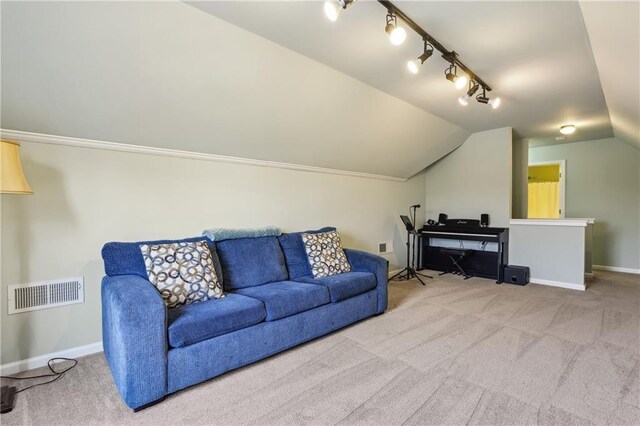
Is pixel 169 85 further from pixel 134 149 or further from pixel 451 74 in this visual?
pixel 451 74

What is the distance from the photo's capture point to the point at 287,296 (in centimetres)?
249

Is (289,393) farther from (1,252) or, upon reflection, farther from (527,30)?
(527,30)

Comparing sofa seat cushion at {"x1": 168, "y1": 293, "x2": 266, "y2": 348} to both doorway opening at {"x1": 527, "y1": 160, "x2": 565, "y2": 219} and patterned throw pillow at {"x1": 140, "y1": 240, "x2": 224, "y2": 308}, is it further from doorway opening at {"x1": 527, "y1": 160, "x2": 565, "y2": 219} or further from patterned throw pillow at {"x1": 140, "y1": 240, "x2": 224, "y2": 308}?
doorway opening at {"x1": 527, "y1": 160, "x2": 565, "y2": 219}

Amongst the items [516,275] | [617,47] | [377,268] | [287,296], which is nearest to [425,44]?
[617,47]

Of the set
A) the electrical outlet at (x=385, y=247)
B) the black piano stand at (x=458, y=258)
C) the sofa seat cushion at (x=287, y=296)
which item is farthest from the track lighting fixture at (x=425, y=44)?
the electrical outlet at (x=385, y=247)

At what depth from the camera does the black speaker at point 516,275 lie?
14.9 feet

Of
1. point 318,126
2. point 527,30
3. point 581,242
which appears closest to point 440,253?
point 581,242

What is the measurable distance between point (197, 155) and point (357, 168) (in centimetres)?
231

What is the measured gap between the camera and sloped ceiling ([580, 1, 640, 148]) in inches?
70.4

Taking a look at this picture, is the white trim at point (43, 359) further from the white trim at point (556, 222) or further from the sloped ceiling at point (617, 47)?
the white trim at point (556, 222)

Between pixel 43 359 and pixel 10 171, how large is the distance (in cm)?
139

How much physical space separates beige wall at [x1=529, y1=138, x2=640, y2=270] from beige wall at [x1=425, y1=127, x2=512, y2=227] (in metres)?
2.23

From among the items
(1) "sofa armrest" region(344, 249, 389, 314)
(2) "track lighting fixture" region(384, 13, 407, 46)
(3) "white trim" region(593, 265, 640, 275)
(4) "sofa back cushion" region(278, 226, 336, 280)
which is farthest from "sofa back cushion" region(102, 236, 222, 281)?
(3) "white trim" region(593, 265, 640, 275)

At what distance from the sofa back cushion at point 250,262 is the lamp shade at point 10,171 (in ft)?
4.59
